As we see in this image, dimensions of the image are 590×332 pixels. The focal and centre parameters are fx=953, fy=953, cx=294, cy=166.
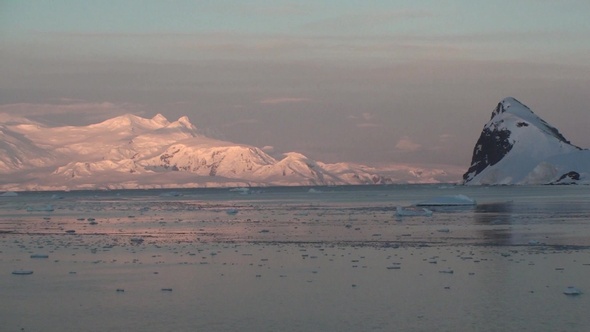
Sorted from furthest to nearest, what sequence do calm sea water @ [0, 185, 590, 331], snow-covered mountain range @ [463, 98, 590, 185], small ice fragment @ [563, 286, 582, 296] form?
1. snow-covered mountain range @ [463, 98, 590, 185]
2. small ice fragment @ [563, 286, 582, 296]
3. calm sea water @ [0, 185, 590, 331]

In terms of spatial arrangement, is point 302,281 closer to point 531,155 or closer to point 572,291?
point 572,291

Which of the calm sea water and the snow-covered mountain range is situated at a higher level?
the snow-covered mountain range

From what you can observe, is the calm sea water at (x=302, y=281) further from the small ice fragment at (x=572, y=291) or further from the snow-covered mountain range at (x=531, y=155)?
the snow-covered mountain range at (x=531, y=155)

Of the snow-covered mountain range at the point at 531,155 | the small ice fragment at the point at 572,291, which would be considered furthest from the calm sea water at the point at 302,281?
the snow-covered mountain range at the point at 531,155

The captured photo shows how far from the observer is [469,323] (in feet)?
57.4

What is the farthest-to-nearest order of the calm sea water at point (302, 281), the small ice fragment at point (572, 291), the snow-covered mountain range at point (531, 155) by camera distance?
the snow-covered mountain range at point (531, 155) < the small ice fragment at point (572, 291) < the calm sea water at point (302, 281)

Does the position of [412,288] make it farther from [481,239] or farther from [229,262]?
[481,239]

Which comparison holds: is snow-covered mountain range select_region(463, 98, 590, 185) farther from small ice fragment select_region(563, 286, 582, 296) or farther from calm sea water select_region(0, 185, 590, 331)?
small ice fragment select_region(563, 286, 582, 296)

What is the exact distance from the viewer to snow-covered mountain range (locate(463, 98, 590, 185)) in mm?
167750

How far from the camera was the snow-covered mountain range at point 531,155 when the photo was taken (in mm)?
167750

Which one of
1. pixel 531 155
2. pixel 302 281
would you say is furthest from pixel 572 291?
pixel 531 155

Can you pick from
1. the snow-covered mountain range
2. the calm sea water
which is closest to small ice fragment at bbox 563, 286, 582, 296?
the calm sea water

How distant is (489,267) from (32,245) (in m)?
17.5

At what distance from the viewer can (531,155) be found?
605 feet
